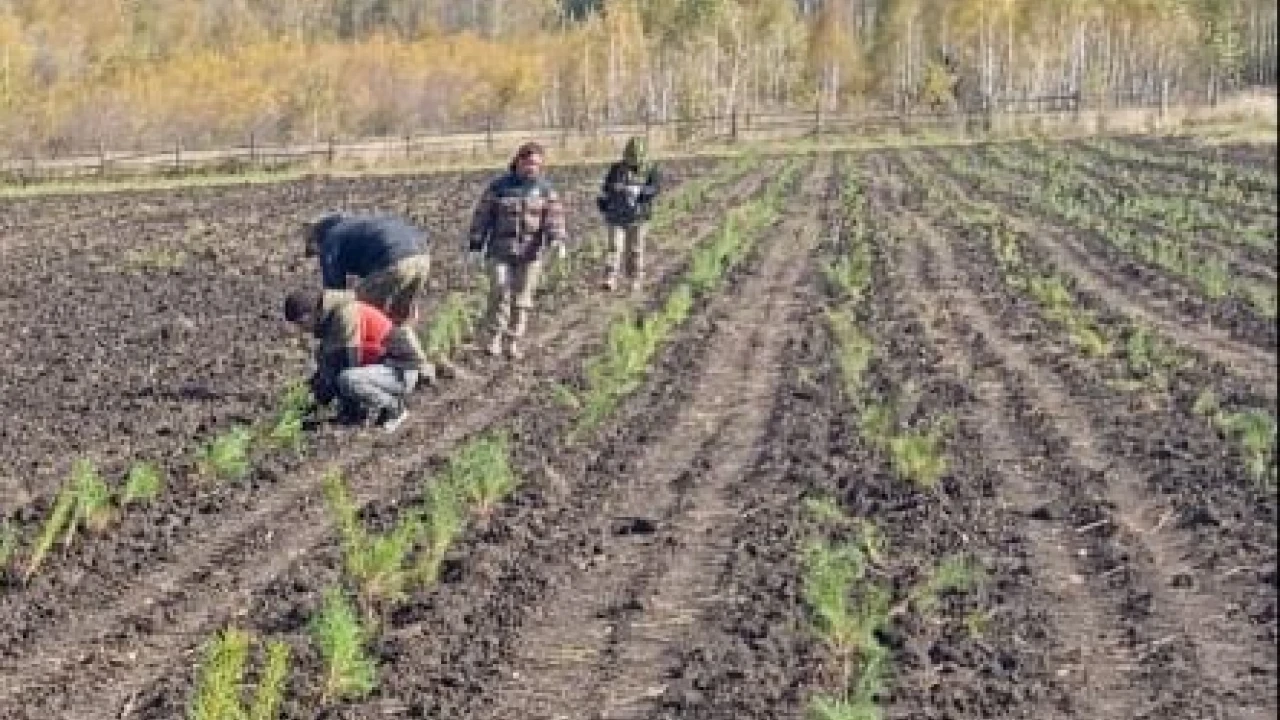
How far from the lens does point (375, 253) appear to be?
11.5m

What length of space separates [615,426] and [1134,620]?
4.79m

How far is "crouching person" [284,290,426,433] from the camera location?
10.4 metres

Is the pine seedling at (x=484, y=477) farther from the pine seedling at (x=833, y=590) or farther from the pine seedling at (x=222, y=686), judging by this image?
the pine seedling at (x=222, y=686)

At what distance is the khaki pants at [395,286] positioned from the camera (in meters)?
11.5

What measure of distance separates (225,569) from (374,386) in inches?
125

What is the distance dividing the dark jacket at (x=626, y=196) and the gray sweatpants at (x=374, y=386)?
23.4 feet

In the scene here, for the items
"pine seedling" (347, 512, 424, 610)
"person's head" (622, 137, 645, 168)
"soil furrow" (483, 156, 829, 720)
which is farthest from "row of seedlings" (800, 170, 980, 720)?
"person's head" (622, 137, 645, 168)

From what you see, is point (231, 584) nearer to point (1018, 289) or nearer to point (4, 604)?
point (4, 604)

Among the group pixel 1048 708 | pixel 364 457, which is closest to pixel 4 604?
pixel 364 457

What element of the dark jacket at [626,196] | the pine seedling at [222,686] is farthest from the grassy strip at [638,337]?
Answer: the pine seedling at [222,686]

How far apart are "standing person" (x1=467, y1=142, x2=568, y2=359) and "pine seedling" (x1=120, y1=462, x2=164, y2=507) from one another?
16.3 feet

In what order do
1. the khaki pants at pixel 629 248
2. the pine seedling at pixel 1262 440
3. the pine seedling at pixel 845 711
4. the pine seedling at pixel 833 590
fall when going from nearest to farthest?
1. the pine seedling at pixel 1262 440
2. the pine seedling at pixel 845 711
3. the pine seedling at pixel 833 590
4. the khaki pants at pixel 629 248

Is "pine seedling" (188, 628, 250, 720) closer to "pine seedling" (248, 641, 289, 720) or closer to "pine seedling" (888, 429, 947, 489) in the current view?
"pine seedling" (248, 641, 289, 720)

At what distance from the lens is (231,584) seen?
7.43 m
